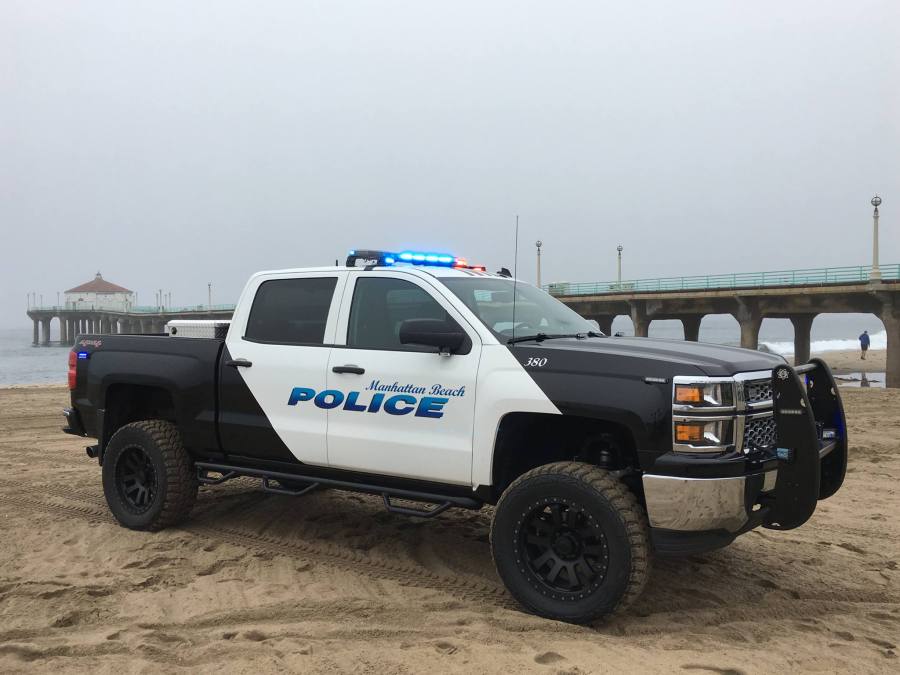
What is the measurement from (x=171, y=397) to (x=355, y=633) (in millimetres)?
2767

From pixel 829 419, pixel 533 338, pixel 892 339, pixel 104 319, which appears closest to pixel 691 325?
pixel 892 339

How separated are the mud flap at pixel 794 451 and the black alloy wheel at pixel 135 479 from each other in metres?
4.48

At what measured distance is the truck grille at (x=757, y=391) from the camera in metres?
3.79

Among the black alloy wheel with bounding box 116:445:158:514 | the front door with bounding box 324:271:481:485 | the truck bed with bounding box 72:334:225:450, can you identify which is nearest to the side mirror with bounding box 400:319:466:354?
the front door with bounding box 324:271:481:485

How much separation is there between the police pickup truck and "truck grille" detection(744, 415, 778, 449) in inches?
0.4

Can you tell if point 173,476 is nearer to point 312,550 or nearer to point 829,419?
point 312,550

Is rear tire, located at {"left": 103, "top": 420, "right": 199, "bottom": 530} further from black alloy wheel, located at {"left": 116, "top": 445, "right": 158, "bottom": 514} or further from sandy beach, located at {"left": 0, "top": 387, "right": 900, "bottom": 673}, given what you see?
sandy beach, located at {"left": 0, "top": 387, "right": 900, "bottom": 673}

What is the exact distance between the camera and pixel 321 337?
16.3ft

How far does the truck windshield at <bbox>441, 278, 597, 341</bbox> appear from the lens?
4.50 m

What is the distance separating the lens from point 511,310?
4.70m

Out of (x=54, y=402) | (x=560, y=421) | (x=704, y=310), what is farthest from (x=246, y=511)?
(x=704, y=310)

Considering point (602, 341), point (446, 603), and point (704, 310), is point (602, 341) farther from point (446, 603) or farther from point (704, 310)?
point (704, 310)

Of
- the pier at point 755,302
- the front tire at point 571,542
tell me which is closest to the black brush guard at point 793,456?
the front tire at point 571,542

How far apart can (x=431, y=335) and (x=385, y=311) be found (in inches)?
28.7
